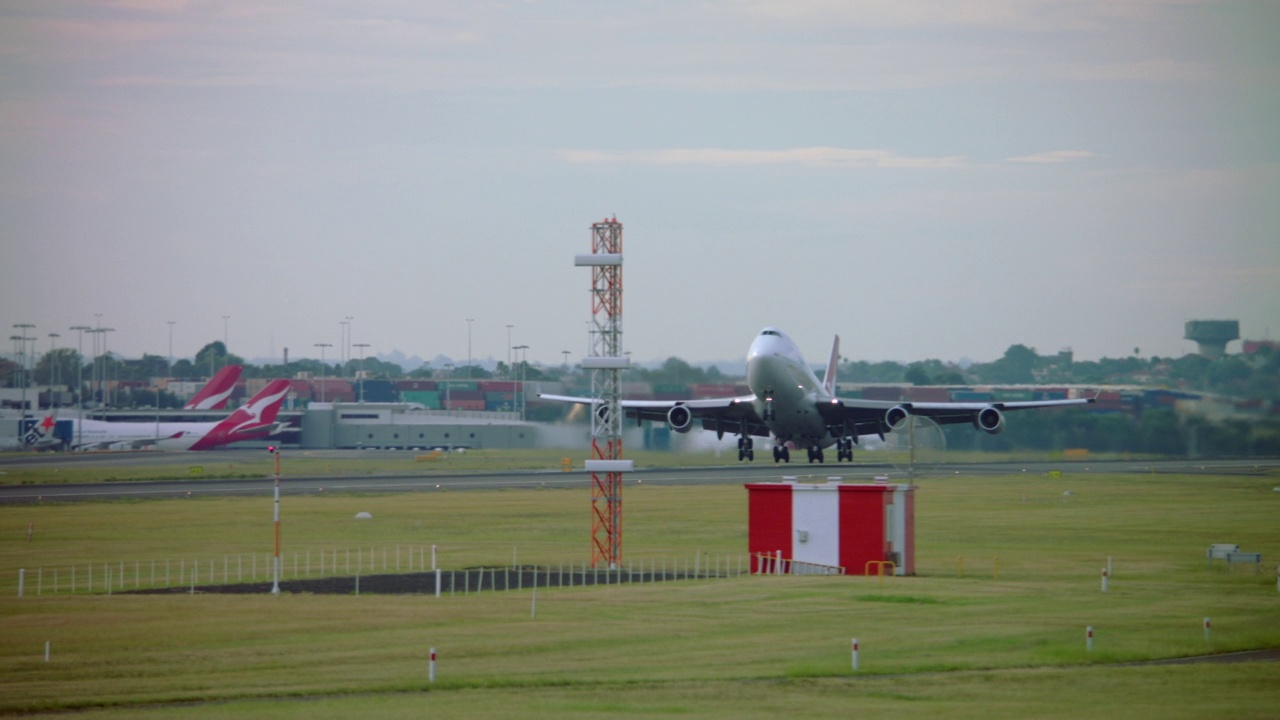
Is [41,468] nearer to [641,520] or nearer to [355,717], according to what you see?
[641,520]

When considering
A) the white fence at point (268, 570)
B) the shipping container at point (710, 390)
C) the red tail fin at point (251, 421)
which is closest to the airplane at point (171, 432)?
the red tail fin at point (251, 421)

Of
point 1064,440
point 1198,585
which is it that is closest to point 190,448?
point 1064,440

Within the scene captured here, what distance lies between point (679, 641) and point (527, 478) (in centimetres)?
6646

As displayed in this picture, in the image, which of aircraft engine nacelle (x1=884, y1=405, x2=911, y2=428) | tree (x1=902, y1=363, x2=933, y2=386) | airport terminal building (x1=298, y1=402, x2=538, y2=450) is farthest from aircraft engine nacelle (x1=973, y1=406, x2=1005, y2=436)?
tree (x1=902, y1=363, x2=933, y2=386)

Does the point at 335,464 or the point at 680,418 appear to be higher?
the point at 680,418

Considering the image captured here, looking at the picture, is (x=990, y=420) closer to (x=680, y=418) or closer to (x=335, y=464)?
(x=680, y=418)

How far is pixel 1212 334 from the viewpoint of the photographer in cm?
10900

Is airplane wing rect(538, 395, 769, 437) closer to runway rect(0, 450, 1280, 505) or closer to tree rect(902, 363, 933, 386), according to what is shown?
runway rect(0, 450, 1280, 505)

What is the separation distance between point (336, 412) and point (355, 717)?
137 metres

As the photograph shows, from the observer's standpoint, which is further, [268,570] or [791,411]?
[791,411]

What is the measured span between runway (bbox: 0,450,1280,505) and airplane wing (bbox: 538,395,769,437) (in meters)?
6.68

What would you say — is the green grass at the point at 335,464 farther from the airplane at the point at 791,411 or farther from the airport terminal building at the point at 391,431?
the airplane at the point at 791,411

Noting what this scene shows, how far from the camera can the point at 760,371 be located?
6675 centimetres

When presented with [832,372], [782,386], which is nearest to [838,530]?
[782,386]
